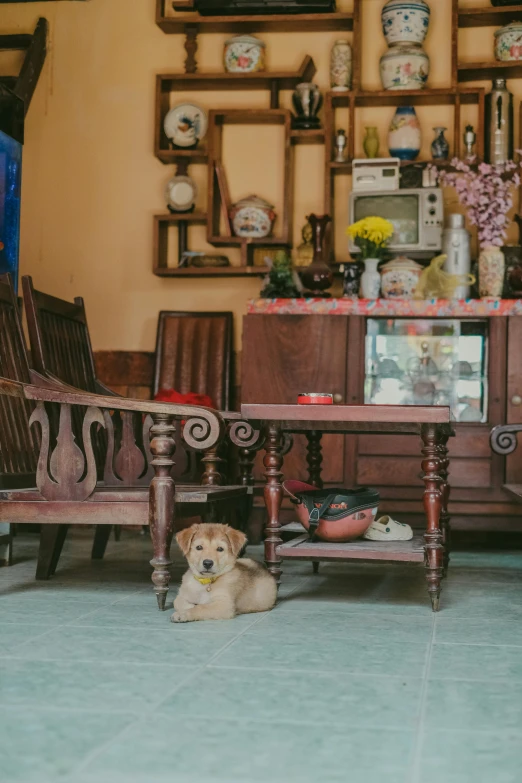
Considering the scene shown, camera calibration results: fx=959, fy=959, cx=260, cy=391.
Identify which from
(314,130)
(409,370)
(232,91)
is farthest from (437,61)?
(409,370)

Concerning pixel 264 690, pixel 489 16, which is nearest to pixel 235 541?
pixel 264 690

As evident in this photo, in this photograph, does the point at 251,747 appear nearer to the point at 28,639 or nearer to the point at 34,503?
the point at 28,639

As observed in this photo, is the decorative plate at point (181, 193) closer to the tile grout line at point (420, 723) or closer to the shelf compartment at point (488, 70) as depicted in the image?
the shelf compartment at point (488, 70)

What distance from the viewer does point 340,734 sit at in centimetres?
159

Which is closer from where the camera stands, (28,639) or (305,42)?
(28,639)

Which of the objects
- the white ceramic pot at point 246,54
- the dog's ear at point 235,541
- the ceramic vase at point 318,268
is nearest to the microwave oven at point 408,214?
the ceramic vase at point 318,268

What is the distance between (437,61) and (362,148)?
25.0 inches

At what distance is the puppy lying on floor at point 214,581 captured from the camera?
105 inches

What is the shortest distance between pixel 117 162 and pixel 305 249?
1.30 m

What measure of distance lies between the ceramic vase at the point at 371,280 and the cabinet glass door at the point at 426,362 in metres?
0.14

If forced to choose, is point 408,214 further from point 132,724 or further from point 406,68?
point 132,724

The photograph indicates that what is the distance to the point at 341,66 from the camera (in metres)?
5.39

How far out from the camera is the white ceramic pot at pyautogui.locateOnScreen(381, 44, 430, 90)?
5.27 metres

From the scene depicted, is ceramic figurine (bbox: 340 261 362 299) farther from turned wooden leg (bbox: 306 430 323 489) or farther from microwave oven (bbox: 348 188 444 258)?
turned wooden leg (bbox: 306 430 323 489)
